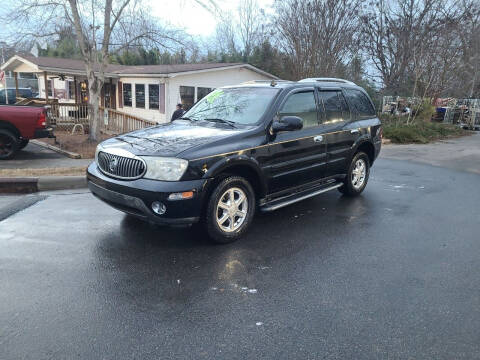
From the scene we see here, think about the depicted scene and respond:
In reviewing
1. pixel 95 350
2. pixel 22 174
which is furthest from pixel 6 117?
pixel 95 350

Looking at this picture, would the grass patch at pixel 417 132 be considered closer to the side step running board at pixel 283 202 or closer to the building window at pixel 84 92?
the side step running board at pixel 283 202

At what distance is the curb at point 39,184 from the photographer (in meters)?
6.76

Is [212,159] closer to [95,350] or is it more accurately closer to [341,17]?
[95,350]

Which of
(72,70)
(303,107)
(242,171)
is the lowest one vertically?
(242,171)

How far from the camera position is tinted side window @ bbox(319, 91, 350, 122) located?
588 centimetres

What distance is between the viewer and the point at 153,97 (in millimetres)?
20906

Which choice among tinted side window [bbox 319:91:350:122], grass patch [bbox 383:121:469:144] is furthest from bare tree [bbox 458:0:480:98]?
tinted side window [bbox 319:91:350:122]

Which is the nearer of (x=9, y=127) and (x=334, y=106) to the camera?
(x=334, y=106)

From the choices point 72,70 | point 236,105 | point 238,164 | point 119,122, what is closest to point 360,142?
point 236,105

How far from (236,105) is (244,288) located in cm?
272

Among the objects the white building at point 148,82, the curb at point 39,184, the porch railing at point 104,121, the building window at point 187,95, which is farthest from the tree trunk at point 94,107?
the building window at point 187,95

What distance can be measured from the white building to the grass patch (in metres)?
8.90

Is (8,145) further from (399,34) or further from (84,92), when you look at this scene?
(399,34)

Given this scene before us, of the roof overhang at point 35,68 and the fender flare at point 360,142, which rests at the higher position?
the roof overhang at point 35,68
